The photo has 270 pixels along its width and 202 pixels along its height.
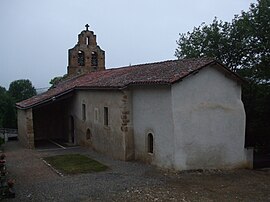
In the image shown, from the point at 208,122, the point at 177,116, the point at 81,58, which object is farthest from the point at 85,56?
the point at 208,122

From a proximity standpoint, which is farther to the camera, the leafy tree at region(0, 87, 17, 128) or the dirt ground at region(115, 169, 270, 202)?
the leafy tree at region(0, 87, 17, 128)

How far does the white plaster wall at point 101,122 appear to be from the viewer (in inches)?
754

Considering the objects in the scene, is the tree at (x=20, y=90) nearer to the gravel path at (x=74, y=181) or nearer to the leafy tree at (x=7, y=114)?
the leafy tree at (x=7, y=114)

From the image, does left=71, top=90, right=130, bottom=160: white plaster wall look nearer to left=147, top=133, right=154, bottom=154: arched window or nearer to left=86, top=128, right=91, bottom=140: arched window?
left=86, top=128, right=91, bottom=140: arched window

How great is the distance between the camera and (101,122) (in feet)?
70.5

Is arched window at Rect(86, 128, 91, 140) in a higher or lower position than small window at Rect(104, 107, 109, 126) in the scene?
lower

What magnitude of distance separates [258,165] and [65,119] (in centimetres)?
1716

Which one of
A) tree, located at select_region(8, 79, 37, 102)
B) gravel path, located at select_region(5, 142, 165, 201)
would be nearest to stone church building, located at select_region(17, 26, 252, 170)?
gravel path, located at select_region(5, 142, 165, 201)

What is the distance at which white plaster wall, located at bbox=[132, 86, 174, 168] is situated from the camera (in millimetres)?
16078

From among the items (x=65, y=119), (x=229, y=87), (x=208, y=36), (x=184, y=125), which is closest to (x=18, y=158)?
(x=65, y=119)

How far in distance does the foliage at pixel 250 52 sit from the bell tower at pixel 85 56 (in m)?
10.5

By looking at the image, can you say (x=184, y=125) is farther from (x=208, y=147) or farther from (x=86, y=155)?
(x=86, y=155)

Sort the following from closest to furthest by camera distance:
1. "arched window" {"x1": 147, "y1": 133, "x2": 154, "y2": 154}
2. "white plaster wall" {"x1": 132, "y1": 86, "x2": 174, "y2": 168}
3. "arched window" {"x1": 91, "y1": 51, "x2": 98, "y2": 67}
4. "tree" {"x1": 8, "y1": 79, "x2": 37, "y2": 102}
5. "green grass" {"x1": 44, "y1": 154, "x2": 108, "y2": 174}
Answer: "white plaster wall" {"x1": 132, "y1": 86, "x2": 174, "y2": 168}
"green grass" {"x1": 44, "y1": 154, "x2": 108, "y2": 174}
"arched window" {"x1": 147, "y1": 133, "x2": 154, "y2": 154}
"arched window" {"x1": 91, "y1": 51, "x2": 98, "y2": 67}
"tree" {"x1": 8, "y1": 79, "x2": 37, "y2": 102}

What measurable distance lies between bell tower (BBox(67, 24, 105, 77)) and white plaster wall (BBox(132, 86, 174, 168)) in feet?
43.5
